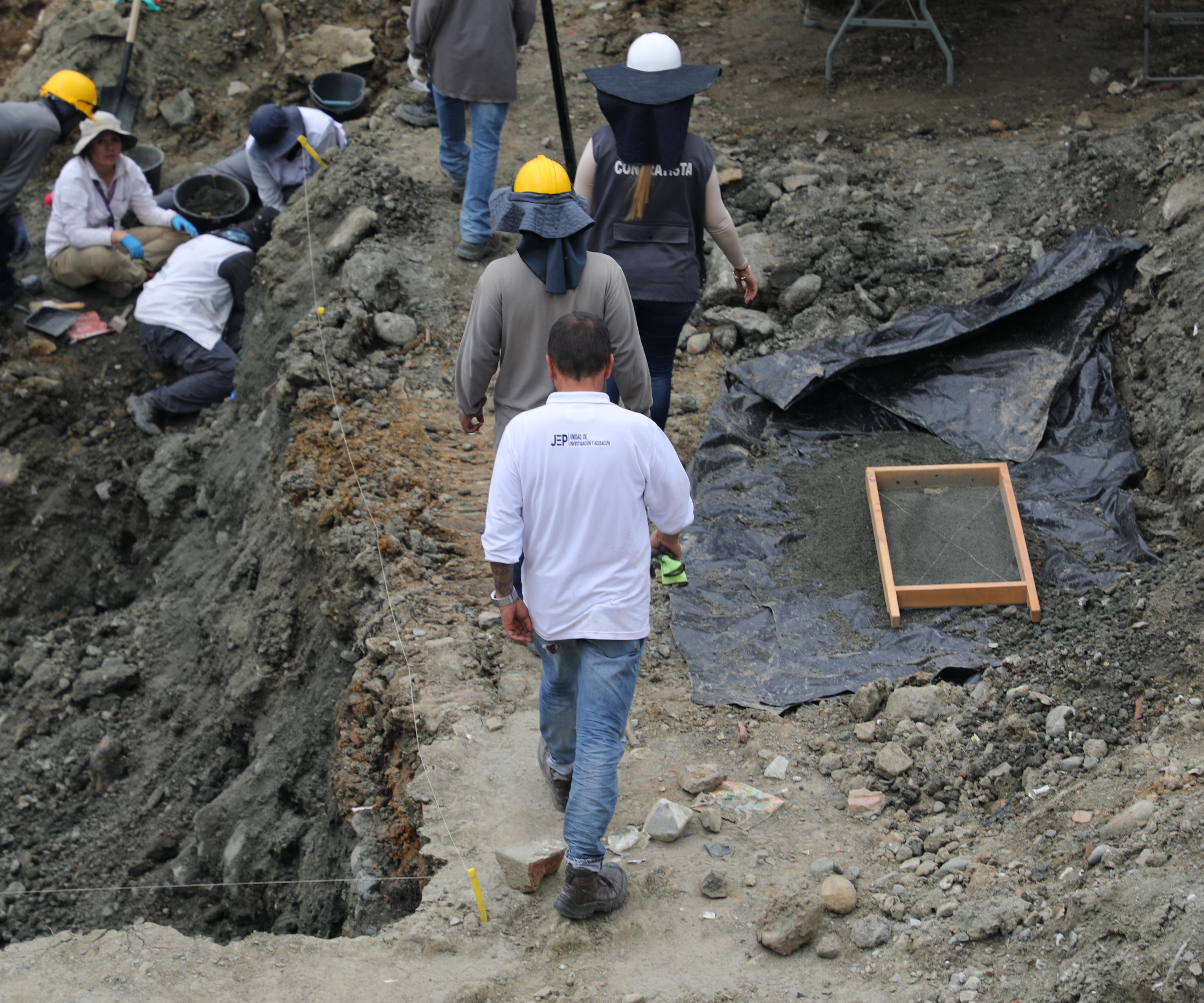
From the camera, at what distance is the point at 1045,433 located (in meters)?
5.52

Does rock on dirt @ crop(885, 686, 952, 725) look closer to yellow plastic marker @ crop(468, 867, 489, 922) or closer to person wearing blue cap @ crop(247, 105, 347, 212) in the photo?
yellow plastic marker @ crop(468, 867, 489, 922)

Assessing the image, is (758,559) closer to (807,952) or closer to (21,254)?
(807,952)

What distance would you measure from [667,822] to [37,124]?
6836 mm

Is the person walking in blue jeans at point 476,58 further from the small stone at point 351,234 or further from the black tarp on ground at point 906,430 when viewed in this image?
the black tarp on ground at point 906,430

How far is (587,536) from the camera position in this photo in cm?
302

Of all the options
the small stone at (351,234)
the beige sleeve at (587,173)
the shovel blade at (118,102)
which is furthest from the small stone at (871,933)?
the shovel blade at (118,102)

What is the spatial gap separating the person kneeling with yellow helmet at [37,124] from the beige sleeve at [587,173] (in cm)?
487

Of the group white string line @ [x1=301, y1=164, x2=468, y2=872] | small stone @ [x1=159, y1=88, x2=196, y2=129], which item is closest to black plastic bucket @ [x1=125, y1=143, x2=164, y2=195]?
small stone @ [x1=159, y1=88, x2=196, y2=129]

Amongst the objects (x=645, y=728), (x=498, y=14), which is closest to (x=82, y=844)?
(x=645, y=728)

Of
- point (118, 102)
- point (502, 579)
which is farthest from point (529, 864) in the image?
point (118, 102)

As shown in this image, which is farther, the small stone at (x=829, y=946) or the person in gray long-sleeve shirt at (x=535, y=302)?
the person in gray long-sleeve shirt at (x=535, y=302)

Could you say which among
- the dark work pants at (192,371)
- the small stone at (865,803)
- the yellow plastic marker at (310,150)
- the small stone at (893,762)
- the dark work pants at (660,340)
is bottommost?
the dark work pants at (192,371)

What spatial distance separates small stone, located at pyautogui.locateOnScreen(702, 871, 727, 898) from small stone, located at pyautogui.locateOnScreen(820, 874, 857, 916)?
0.29m

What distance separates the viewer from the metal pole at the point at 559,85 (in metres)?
6.29
